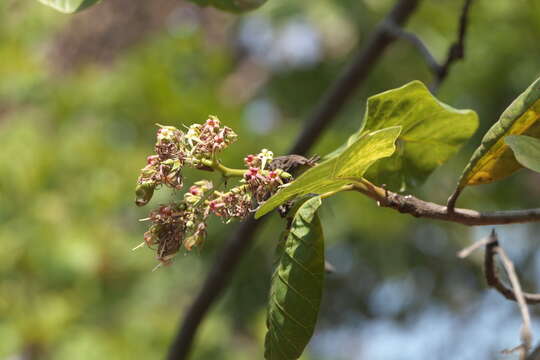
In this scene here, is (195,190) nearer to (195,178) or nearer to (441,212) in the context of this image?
(441,212)

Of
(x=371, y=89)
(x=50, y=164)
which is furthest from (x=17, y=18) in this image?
(x=371, y=89)

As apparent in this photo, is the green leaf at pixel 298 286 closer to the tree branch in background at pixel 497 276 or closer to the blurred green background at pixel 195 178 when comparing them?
the tree branch in background at pixel 497 276

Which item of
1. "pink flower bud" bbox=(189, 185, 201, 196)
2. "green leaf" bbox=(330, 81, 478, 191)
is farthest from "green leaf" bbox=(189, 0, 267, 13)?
"pink flower bud" bbox=(189, 185, 201, 196)

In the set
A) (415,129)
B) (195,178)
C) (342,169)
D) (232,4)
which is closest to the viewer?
(342,169)

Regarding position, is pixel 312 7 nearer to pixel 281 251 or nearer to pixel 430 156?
pixel 430 156

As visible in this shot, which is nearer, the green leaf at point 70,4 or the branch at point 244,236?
the green leaf at point 70,4

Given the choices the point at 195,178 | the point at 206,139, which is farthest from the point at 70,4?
the point at 195,178

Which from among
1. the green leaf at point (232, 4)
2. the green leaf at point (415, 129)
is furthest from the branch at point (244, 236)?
the green leaf at point (415, 129)
